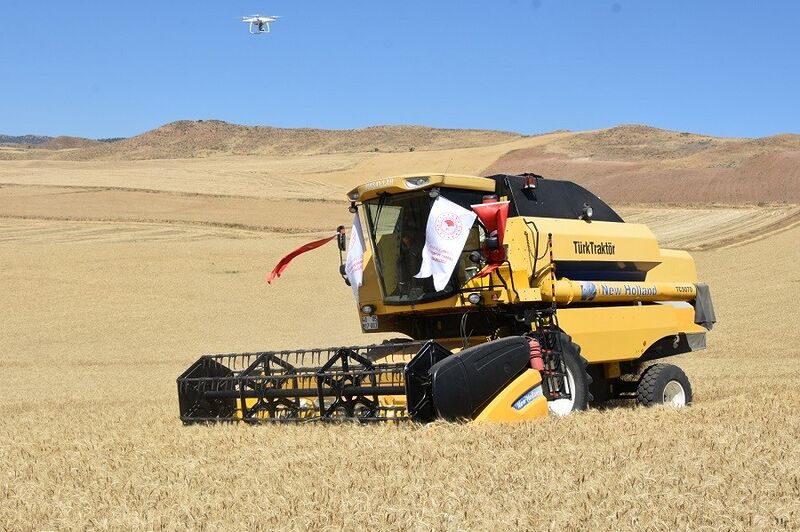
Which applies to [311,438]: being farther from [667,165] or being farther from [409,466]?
[667,165]

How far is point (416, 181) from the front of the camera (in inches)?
360

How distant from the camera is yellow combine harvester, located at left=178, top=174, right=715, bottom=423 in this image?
27.1ft

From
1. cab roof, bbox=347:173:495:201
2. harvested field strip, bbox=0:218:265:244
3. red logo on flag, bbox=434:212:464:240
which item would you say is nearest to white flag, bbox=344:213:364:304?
cab roof, bbox=347:173:495:201

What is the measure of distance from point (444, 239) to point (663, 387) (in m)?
3.12

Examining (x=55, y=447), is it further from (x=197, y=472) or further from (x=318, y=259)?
(x=318, y=259)

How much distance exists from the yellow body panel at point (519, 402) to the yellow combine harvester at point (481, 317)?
0.01 meters

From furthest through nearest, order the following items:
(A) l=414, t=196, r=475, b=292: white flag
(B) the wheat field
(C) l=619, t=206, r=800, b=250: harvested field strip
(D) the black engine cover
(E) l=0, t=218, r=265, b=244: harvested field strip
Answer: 1. (E) l=0, t=218, r=265, b=244: harvested field strip
2. (C) l=619, t=206, r=800, b=250: harvested field strip
3. (A) l=414, t=196, r=475, b=292: white flag
4. (D) the black engine cover
5. (B) the wheat field

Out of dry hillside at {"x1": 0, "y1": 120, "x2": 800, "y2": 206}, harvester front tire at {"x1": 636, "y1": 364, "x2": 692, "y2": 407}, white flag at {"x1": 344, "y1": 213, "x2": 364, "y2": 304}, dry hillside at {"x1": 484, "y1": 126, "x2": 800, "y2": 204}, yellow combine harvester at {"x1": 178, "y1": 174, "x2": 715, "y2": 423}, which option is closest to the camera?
yellow combine harvester at {"x1": 178, "y1": 174, "x2": 715, "y2": 423}

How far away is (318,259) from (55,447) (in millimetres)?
26291

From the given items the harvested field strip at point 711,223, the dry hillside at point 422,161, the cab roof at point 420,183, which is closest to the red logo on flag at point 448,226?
the cab roof at point 420,183

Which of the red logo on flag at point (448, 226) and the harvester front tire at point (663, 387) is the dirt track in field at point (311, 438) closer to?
the harvester front tire at point (663, 387)

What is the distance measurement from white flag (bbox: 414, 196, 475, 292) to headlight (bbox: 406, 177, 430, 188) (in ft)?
0.78

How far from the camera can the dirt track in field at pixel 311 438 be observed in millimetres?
5176

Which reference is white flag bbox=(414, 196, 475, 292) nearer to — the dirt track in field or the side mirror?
→ the dirt track in field
